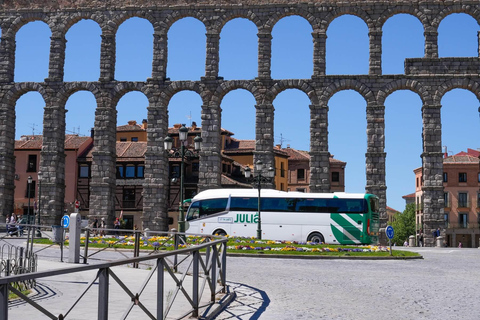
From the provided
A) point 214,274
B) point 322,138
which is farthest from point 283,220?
point 214,274

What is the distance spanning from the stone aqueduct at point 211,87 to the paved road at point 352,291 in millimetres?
23895

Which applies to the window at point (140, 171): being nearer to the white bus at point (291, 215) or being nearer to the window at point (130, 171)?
the window at point (130, 171)

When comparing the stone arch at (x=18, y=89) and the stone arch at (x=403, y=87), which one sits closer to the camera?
the stone arch at (x=403, y=87)

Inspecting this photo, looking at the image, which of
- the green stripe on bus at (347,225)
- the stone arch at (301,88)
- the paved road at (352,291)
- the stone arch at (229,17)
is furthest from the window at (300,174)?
the paved road at (352,291)

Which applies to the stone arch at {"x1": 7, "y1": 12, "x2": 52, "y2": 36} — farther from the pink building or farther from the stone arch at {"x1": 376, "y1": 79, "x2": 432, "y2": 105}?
the stone arch at {"x1": 376, "y1": 79, "x2": 432, "y2": 105}

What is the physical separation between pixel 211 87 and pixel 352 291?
112ft

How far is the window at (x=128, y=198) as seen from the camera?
233 feet

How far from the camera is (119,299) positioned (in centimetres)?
991

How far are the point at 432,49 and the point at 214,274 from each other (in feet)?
125

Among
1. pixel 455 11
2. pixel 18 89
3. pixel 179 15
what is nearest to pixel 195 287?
pixel 179 15

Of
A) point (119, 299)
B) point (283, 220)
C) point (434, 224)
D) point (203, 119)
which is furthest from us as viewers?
point (203, 119)

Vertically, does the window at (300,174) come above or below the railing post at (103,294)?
above

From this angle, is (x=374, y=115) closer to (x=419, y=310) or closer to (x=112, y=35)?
(x=112, y=35)

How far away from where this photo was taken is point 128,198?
71.2 meters
